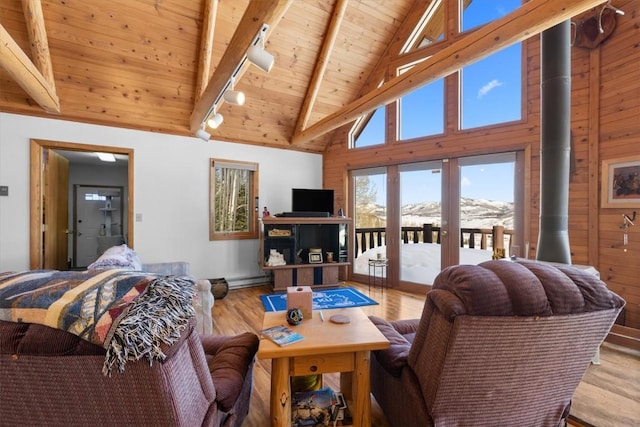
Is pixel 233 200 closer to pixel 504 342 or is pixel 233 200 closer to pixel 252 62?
pixel 252 62

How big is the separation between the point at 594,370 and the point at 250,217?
4.56 metres

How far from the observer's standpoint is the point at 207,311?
8.57 feet

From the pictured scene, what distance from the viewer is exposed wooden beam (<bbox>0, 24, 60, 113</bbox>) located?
235 centimetres

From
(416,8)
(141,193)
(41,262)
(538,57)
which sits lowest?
(41,262)

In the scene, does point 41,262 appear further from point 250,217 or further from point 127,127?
point 250,217

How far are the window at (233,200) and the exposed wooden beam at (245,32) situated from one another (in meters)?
1.70

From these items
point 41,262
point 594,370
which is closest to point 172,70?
point 41,262

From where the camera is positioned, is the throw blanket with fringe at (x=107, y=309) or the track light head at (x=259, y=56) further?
the track light head at (x=259, y=56)

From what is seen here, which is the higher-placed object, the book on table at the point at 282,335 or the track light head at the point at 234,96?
the track light head at the point at 234,96

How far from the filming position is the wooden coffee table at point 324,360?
143 centimetres

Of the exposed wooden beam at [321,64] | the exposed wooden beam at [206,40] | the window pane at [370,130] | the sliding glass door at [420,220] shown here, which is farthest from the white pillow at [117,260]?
the window pane at [370,130]

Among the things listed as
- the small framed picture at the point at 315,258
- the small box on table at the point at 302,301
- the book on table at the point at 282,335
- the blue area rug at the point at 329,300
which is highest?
the small box on table at the point at 302,301

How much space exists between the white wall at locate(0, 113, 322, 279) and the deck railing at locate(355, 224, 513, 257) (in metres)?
1.56

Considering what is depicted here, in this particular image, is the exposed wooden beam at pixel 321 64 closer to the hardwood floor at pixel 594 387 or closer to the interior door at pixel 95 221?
the hardwood floor at pixel 594 387
